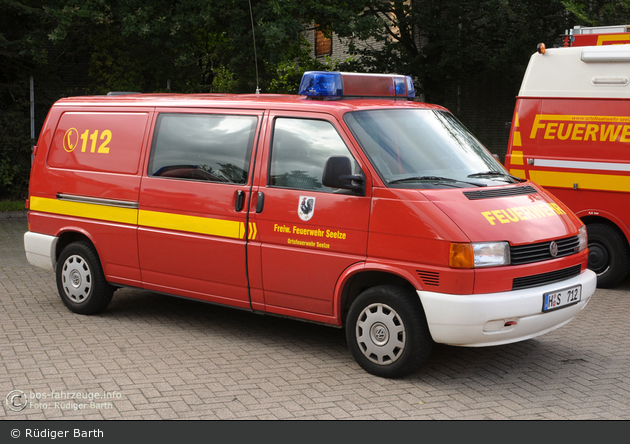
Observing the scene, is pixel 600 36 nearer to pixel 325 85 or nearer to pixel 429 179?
pixel 325 85

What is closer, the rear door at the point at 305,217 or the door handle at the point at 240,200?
the rear door at the point at 305,217

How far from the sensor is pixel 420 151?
18.5 feet

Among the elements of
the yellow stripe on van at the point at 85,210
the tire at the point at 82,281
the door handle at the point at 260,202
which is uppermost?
the door handle at the point at 260,202

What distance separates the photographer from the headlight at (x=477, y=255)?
4.89m

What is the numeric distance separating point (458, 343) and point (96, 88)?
45.3 ft

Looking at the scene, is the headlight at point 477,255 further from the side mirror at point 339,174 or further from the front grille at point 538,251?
the side mirror at point 339,174

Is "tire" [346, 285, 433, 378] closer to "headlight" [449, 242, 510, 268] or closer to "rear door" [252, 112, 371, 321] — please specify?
"rear door" [252, 112, 371, 321]

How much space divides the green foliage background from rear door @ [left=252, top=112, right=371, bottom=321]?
22.9 feet

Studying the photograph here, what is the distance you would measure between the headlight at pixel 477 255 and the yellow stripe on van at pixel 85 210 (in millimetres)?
3142

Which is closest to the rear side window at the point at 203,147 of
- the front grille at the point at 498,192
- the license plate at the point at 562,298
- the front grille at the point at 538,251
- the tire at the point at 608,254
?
the front grille at the point at 498,192

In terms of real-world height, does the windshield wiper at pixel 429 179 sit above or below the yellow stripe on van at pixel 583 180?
above

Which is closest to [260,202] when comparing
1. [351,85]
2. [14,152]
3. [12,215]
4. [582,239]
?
[351,85]

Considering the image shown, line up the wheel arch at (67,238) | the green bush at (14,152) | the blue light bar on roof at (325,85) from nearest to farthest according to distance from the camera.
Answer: the blue light bar on roof at (325,85), the wheel arch at (67,238), the green bush at (14,152)

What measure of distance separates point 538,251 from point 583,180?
3817 millimetres
